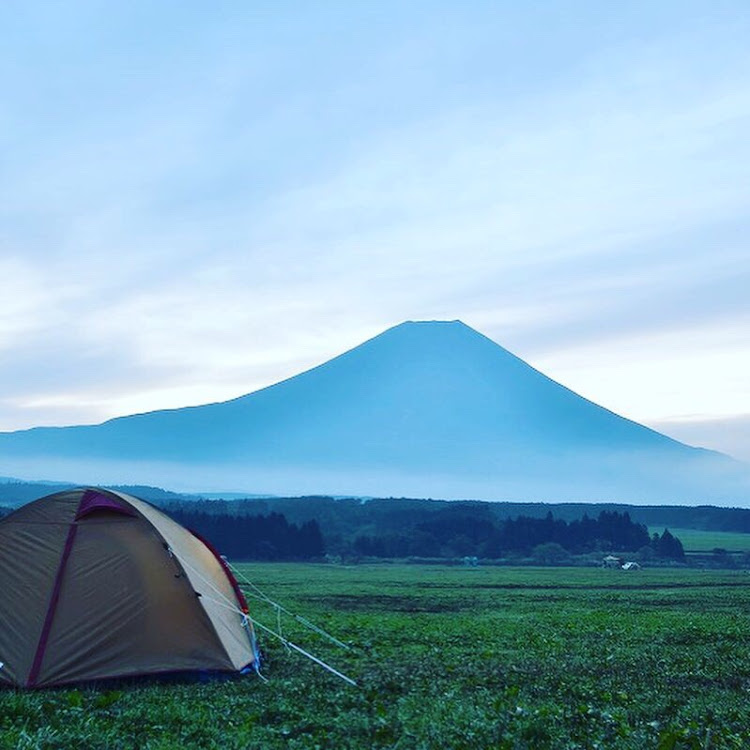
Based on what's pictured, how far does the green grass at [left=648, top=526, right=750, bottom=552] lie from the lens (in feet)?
301

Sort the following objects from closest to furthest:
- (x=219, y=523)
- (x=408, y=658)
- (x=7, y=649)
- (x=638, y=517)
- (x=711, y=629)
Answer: (x=7, y=649) < (x=408, y=658) < (x=711, y=629) < (x=219, y=523) < (x=638, y=517)

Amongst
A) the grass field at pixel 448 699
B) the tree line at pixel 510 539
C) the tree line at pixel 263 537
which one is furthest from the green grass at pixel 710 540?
the grass field at pixel 448 699

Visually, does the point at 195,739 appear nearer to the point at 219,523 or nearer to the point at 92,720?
the point at 92,720

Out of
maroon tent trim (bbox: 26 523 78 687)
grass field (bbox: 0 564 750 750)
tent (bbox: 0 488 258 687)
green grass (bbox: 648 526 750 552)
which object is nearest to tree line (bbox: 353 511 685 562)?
green grass (bbox: 648 526 750 552)

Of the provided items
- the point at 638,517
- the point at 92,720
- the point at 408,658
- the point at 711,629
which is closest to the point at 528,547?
the point at 638,517

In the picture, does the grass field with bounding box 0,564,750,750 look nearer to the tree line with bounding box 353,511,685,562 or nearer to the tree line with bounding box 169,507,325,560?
the tree line with bounding box 169,507,325,560

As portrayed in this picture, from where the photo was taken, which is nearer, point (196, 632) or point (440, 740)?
point (440, 740)

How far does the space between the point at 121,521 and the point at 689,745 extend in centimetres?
761

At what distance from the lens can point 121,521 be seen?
13078 millimetres

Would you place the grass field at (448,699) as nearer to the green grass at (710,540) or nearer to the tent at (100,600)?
the tent at (100,600)

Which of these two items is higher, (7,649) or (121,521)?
(121,521)

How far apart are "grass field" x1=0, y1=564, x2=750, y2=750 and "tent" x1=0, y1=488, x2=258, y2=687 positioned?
16.1 inches

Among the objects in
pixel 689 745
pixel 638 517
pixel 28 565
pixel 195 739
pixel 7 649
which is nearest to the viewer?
pixel 689 745

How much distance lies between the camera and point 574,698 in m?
10.7
